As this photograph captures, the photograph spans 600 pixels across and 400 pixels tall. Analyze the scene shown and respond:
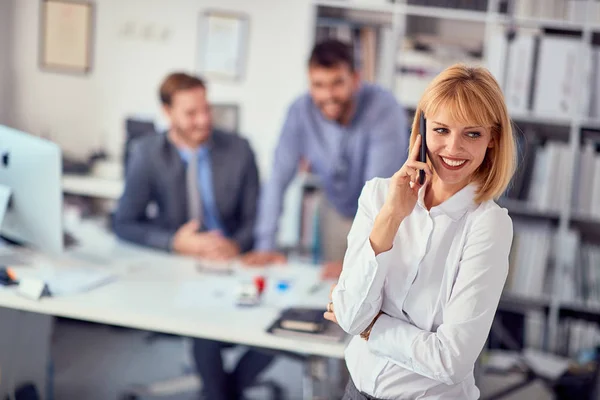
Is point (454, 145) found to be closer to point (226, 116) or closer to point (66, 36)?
point (226, 116)

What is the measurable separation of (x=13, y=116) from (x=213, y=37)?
1.35 meters

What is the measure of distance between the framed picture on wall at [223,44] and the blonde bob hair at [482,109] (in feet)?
9.86

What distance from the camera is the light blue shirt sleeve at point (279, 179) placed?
116 inches

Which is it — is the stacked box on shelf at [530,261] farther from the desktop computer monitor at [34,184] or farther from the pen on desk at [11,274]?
the pen on desk at [11,274]

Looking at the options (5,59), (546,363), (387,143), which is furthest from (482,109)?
(5,59)

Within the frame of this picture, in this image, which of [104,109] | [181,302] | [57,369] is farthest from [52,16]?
[181,302]

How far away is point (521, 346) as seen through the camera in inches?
143

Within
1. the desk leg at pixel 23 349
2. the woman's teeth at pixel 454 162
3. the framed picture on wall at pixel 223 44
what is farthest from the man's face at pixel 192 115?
the woman's teeth at pixel 454 162

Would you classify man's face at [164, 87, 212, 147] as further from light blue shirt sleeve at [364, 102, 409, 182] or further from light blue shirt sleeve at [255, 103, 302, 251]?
light blue shirt sleeve at [364, 102, 409, 182]

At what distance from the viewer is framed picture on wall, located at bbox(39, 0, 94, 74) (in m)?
4.34

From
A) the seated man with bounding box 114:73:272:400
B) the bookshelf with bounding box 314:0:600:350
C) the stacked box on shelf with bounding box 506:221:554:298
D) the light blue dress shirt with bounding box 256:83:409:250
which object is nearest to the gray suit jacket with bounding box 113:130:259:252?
the seated man with bounding box 114:73:272:400

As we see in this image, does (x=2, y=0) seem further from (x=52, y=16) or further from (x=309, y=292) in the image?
(x=309, y=292)

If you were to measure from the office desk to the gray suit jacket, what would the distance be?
1.06ft

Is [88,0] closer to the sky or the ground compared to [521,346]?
closer to the sky
